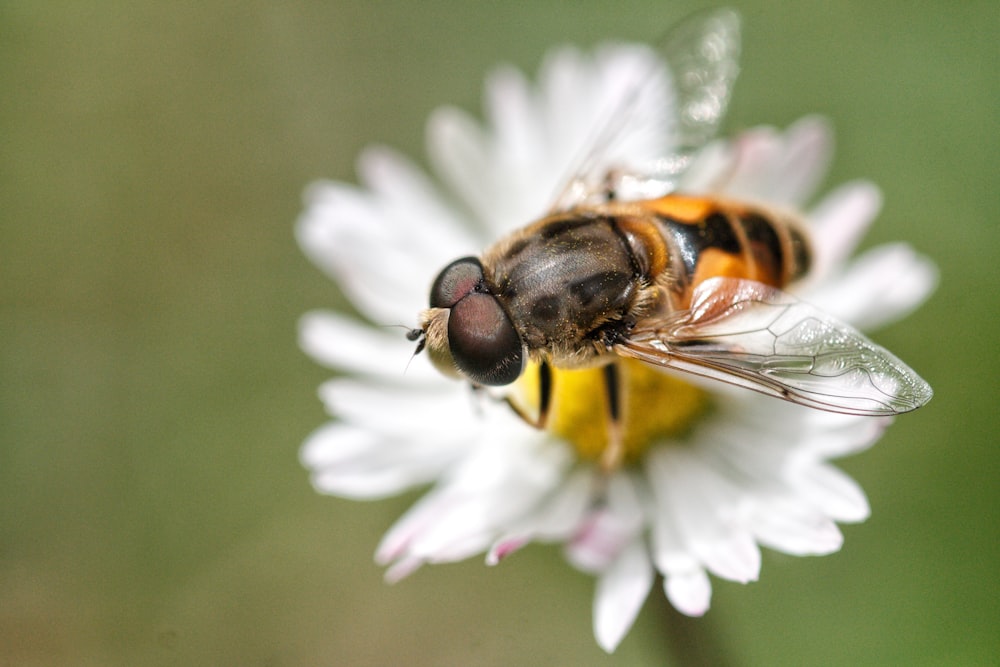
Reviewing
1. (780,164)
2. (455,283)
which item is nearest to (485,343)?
(455,283)

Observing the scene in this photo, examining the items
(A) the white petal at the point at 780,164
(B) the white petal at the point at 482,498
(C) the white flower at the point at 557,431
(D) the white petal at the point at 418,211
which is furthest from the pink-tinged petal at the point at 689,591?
(D) the white petal at the point at 418,211

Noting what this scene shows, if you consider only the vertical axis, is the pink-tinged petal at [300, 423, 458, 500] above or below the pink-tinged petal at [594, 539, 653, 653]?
above

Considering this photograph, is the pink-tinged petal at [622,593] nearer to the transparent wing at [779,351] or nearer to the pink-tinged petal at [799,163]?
the transparent wing at [779,351]

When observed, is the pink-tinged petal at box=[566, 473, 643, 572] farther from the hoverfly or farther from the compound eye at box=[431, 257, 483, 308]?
the compound eye at box=[431, 257, 483, 308]

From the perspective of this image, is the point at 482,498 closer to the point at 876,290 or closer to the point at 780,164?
the point at 876,290

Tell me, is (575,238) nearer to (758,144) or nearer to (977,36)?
(758,144)

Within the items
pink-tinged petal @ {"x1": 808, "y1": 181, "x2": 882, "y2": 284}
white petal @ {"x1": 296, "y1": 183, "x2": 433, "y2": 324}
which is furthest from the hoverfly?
white petal @ {"x1": 296, "y1": 183, "x2": 433, "y2": 324}
